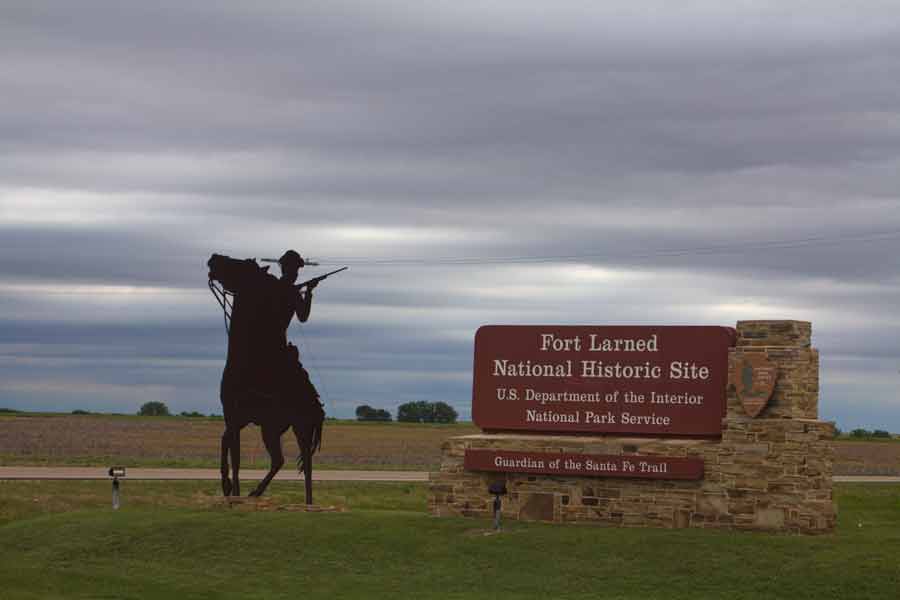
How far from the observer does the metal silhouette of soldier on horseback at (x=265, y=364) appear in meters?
27.3

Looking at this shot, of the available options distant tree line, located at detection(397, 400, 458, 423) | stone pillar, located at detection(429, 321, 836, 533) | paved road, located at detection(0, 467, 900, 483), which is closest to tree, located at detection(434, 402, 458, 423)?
distant tree line, located at detection(397, 400, 458, 423)

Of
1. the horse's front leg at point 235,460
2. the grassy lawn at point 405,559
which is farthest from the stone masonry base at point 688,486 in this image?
the horse's front leg at point 235,460

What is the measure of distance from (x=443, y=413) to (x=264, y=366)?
108 meters

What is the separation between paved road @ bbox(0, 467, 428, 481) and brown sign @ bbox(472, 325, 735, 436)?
2084cm

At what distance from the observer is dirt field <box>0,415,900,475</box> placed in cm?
5869

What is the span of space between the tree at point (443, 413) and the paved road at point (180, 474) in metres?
83.2

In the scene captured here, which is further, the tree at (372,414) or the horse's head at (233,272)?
the tree at (372,414)

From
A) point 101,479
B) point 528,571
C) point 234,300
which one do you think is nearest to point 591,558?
point 528,571

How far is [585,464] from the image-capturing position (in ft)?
76.9

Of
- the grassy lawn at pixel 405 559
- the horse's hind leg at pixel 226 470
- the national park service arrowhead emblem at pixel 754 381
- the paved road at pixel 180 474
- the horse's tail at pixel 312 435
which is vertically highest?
the national park service arrowhead emblem at pixel 754 381

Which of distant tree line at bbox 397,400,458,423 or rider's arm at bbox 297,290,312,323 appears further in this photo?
distant tree line at bbox 397,400,458,423

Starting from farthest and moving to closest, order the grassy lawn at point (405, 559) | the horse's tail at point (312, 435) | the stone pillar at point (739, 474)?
the horse's tail at point (312, 435) < the stone pillar at point (739, 474) < the grassy lawn at point (405, 559)

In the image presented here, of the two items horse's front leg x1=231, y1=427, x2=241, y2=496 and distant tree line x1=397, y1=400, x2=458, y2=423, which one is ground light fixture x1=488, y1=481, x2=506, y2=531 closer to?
horse's front leg x1=231, y1=427, x2=241, y2=496

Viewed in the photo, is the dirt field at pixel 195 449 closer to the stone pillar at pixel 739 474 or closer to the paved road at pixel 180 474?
the paved road at pixel 180 474
